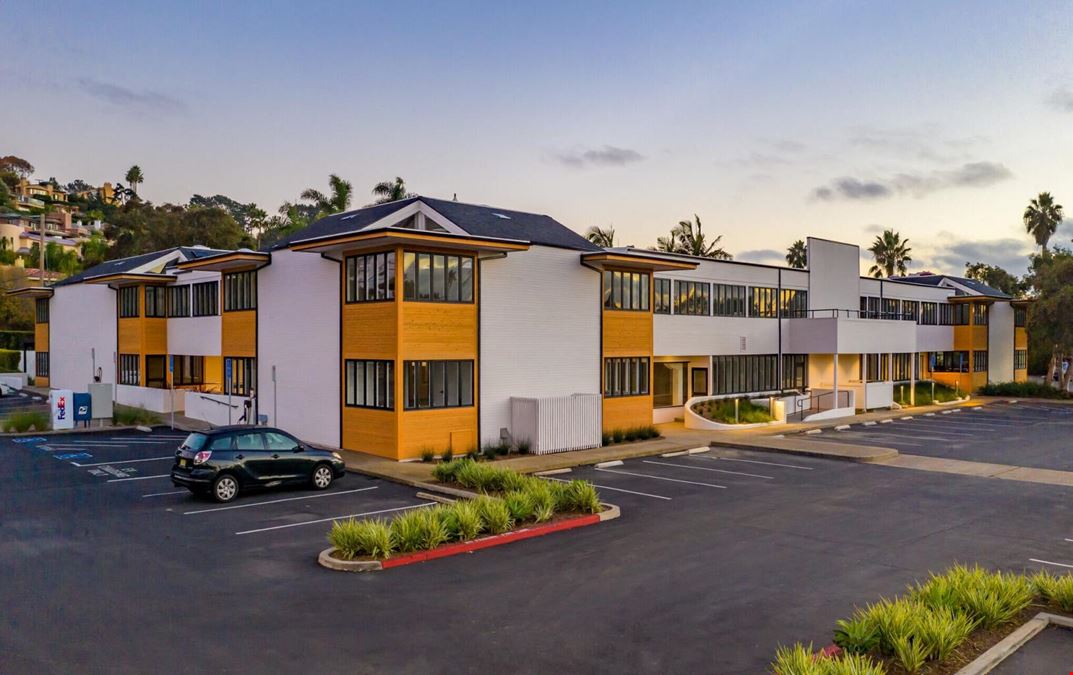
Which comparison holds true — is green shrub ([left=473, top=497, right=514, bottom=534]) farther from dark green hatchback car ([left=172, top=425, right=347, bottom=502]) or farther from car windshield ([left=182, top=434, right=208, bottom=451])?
car windshield ([left=182, top=434, right=208, bottom=451])

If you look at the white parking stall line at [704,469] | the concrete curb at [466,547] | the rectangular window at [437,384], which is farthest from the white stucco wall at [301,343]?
the concrete curb at [466,547]

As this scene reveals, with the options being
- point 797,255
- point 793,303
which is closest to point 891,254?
point 797,255

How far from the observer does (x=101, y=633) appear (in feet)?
31.6

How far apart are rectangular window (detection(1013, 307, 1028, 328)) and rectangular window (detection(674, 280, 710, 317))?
36.3 m

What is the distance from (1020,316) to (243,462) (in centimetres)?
6343

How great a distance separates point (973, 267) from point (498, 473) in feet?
349

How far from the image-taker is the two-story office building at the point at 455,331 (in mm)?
24625

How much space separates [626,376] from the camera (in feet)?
103

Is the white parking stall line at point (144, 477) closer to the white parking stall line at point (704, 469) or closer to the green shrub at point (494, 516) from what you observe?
the green shrub at point (494, 516)

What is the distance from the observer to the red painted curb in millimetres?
12977

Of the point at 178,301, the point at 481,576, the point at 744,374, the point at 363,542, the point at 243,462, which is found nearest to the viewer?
the point at 481,576

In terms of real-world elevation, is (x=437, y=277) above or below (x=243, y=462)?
above

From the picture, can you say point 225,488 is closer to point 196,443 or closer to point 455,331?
point 196,443

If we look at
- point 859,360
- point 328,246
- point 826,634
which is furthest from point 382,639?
point 859,360
